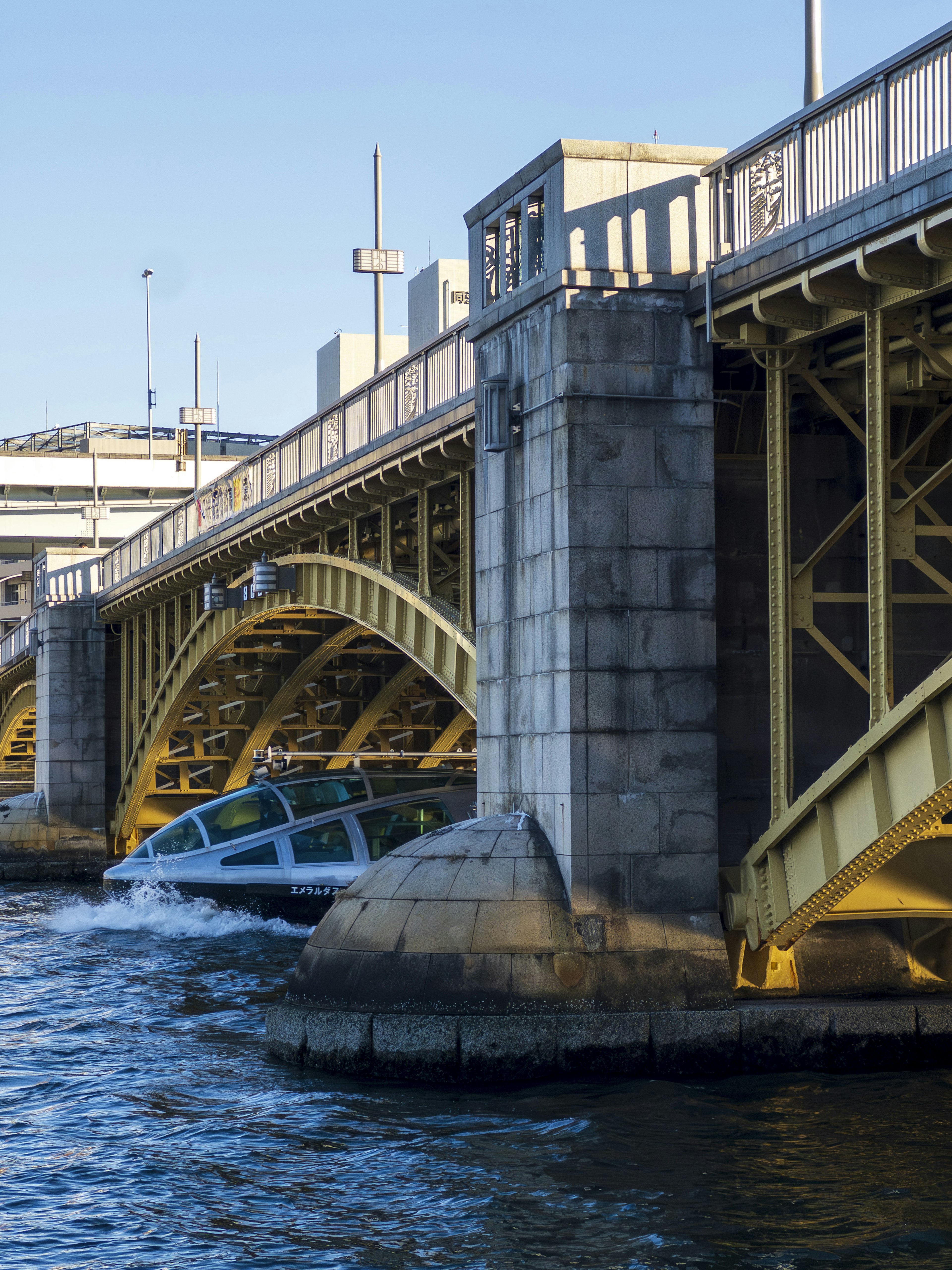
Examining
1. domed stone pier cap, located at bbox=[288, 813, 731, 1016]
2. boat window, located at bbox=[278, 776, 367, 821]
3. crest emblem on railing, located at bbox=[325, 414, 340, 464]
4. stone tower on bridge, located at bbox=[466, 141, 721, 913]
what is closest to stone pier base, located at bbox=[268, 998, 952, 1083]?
domed stone pier cap, located at bbox=[288, 813, 731, 1016]

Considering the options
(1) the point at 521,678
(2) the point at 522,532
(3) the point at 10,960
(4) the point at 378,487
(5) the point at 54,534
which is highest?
(5) the point at 54,534

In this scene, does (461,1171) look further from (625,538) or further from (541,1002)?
(625,538)

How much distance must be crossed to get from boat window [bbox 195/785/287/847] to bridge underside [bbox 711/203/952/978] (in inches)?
677

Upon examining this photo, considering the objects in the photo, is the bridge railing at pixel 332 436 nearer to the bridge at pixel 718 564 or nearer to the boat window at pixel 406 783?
the bridge at pixel 718 564

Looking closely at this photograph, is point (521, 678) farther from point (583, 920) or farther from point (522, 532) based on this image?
point (583, 920)

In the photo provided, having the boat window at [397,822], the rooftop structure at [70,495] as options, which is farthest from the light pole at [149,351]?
the boat window at [397,822]

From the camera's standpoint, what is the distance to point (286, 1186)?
40.2 feet

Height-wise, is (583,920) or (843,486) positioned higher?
(843,486)

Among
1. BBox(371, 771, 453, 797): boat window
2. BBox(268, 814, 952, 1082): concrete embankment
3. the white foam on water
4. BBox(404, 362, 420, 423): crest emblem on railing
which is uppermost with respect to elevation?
BBox(404, 362, 420, 423): crest emblem on railing

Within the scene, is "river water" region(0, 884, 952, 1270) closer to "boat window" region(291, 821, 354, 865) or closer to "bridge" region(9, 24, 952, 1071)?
"bridge" region(9, 24, 952, 1071)

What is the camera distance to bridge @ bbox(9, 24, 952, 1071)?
13477 millimetres

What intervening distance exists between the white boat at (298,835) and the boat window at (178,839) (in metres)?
0.02

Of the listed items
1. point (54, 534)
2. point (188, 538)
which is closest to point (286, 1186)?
point (188, 538)

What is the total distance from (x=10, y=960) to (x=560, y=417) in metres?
15.3
